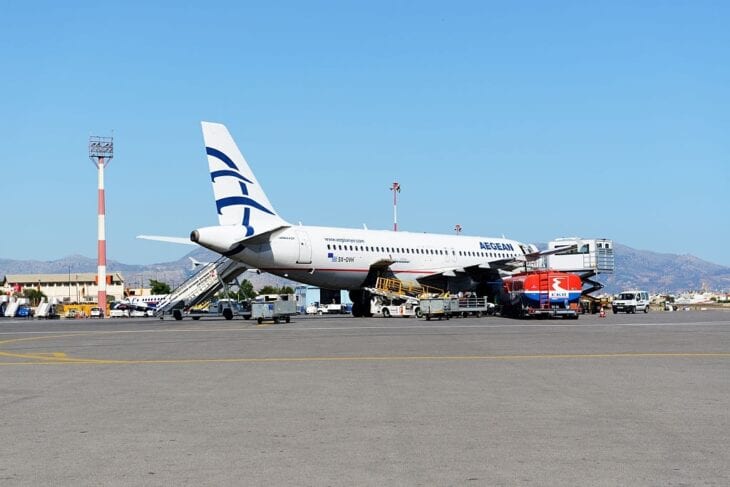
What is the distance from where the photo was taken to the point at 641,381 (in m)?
15.8

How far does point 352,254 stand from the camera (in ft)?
173

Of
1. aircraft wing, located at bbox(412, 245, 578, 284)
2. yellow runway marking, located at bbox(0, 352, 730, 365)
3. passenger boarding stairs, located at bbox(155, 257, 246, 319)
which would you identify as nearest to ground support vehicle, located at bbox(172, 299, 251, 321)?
passenger boarding stairs, located at bbox(155, 257, 246, 319)

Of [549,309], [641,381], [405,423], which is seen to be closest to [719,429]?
[405,423]

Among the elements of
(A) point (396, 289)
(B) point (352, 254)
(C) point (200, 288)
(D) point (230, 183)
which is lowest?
(A) point (396, 289)

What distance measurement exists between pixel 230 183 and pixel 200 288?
18.2 metres

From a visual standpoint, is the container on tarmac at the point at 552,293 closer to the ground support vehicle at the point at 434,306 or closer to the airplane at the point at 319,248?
Answer: the airplane at the point at 319,248

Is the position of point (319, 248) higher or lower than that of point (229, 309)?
higher

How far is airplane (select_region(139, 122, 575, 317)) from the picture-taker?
47.5 metres

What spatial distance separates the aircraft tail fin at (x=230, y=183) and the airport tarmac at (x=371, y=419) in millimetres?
25085

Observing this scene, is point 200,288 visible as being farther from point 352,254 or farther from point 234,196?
point 234,196

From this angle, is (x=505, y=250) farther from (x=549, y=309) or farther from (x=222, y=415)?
(x=222, y=415)

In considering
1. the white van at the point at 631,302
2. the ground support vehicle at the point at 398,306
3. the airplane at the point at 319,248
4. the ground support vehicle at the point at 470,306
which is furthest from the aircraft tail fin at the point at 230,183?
the white van at the point at 631,302

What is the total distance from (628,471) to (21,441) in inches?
262


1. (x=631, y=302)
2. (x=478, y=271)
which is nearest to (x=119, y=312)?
(x=478, y=271)
